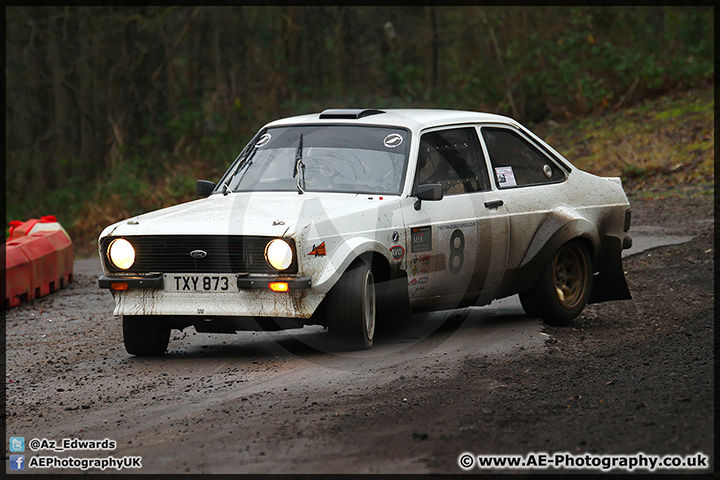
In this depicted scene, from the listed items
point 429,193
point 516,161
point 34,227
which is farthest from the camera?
point 34,227

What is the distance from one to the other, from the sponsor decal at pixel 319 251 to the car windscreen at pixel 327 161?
90 centimetres

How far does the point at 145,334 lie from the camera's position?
7.02 m

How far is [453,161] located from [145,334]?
2722 mm

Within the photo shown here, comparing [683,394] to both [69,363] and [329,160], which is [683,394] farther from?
[69,363]

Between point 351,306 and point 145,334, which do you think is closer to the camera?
point 351,306

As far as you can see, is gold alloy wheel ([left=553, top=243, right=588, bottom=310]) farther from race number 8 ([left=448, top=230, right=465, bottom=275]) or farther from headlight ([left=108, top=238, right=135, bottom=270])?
headlight ([left=108, top=238, right=135, bottom=270])

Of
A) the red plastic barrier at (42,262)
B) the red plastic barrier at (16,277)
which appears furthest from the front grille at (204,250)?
the red plastic barrier at (42,262)

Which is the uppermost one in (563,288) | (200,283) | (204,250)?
(204,250)

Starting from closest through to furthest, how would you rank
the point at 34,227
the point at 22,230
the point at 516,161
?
the point at 516,161
the point at 34,227
the point at 22,230

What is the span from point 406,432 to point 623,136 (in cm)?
1722

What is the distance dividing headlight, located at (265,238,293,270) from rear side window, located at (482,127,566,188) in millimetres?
2210

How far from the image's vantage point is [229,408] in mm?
5402

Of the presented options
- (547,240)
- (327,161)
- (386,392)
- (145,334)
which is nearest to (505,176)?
(547,240)

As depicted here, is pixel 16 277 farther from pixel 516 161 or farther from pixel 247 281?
pixel 516 161
